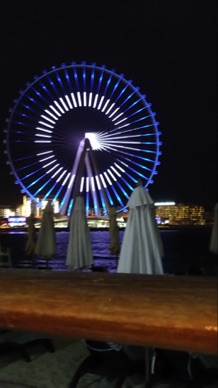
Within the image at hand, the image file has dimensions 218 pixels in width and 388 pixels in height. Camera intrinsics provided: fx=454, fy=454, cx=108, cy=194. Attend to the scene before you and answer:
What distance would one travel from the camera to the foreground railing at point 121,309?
549 millimetres

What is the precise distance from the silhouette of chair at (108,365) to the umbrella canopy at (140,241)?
1.25 metres

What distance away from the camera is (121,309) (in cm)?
59

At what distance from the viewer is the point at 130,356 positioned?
10.4ft

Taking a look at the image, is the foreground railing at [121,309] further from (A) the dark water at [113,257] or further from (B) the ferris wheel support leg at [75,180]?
(B) the ferris wheel support leg at [75,180]

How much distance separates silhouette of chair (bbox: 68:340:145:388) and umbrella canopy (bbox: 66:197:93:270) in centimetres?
472

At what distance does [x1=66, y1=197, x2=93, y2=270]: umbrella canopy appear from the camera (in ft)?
26.8

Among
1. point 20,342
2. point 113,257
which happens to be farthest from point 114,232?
point 113,257

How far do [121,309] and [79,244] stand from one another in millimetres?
7785

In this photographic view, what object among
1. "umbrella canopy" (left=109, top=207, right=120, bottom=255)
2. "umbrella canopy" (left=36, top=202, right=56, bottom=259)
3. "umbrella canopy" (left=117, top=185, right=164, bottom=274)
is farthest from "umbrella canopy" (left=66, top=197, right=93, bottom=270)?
"umbrella canopy" (left=109, top=207, right=120, bottom=255)

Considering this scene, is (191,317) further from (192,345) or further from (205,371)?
(205,371)

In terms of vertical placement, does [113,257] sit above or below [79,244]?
below

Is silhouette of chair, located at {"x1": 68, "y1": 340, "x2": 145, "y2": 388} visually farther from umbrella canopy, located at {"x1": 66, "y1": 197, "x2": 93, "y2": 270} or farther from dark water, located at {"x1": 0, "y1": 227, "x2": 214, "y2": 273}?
umbrella canopy, located at {"x1": 66, "y1": 197, "x2": 93, "y2": 270}

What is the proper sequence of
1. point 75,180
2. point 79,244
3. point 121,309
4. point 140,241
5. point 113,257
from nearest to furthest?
point 121,309
point 140,241
point 79,244
point 75,180
point 113,257

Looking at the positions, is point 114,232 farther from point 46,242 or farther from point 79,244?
point 79,244
